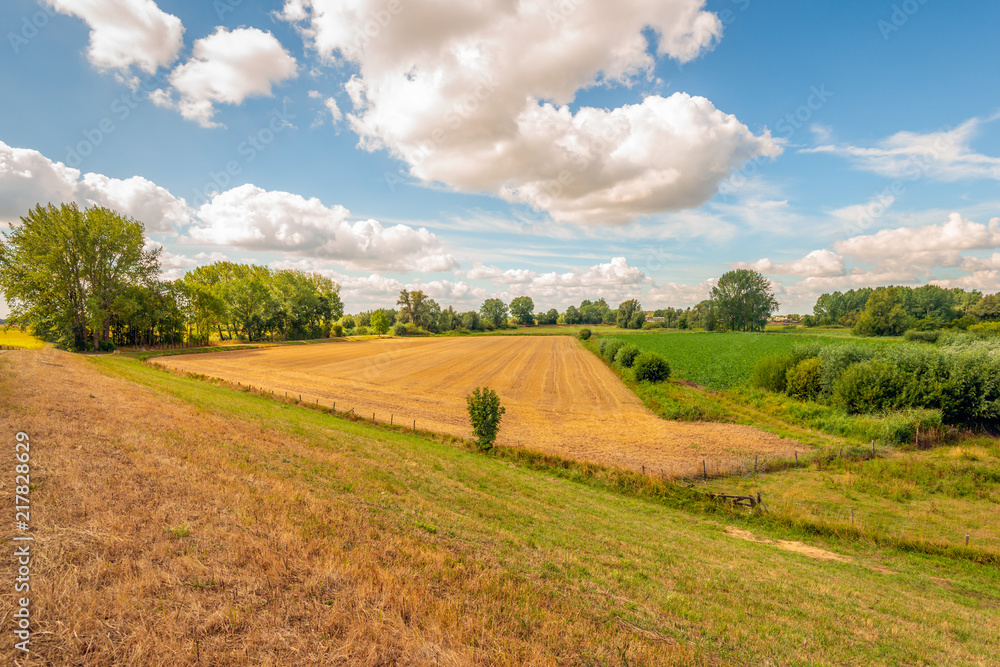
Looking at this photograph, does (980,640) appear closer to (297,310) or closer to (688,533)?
(688,533)

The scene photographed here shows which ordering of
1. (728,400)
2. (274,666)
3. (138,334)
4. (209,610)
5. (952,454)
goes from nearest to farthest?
(274,666)
(209,610)
(952,454)
(728,400)
(138,334)

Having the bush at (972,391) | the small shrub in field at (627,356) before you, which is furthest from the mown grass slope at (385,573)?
the small shrub in field at (627,356)

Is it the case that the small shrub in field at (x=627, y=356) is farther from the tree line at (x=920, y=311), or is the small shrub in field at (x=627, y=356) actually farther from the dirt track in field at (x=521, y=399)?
the tree line at (x=920, y=311)

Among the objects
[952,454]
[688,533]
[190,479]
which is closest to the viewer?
[190,479]

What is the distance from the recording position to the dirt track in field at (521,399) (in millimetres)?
26734

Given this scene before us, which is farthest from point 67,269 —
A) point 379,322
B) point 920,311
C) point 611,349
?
point 920,311

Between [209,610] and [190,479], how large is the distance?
5.13m

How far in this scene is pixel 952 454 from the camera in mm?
23578

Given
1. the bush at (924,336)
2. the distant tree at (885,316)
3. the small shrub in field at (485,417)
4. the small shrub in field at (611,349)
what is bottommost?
the small shrub in field at (485,417)

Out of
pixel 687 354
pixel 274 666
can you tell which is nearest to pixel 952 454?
pixel 274 666

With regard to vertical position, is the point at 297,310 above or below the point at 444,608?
above

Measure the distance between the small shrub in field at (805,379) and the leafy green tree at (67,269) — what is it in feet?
290

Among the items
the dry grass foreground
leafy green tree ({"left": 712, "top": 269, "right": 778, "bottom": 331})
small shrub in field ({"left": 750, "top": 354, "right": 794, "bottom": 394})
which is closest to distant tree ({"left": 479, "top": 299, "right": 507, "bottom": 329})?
leafy green tree ({"left": 712, "top": 269, "right": 778, "bottom": 331})

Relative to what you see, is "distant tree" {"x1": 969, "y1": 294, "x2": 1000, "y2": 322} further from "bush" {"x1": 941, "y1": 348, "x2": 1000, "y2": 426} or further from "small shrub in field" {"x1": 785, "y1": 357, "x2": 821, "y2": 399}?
"bush" {"x1": 941, "y1": 348, "x2": 1000, "y2": 426}
